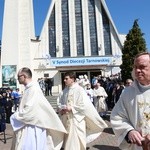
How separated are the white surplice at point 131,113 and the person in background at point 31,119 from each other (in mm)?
2670

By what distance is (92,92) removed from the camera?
51.8ft

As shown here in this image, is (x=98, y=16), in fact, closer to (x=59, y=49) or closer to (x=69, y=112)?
(x=59, y=49)

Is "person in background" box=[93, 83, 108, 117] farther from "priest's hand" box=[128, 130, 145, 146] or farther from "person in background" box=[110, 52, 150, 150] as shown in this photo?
"priest's hand" box=[128, 130, 145, 146]

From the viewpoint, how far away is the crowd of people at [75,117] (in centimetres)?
294

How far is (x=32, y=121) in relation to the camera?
558 cm

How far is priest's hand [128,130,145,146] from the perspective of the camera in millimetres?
2781

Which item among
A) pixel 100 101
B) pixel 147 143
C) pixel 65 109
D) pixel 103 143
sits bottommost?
pixel 103 143

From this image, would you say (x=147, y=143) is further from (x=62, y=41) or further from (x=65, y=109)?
(x=62, y=41)

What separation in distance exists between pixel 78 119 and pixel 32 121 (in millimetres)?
1775

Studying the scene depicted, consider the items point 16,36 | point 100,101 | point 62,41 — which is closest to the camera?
point 100,101

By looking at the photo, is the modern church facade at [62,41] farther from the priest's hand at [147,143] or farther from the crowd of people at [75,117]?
the priest's hand at [147,143]

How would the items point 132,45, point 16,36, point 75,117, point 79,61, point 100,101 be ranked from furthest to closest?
point 79,61, point 16,36, point 132,45, point 100,101, point 75,117

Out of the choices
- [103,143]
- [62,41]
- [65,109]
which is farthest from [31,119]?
[62,41]

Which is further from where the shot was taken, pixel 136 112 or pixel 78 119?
pixel 78 119
